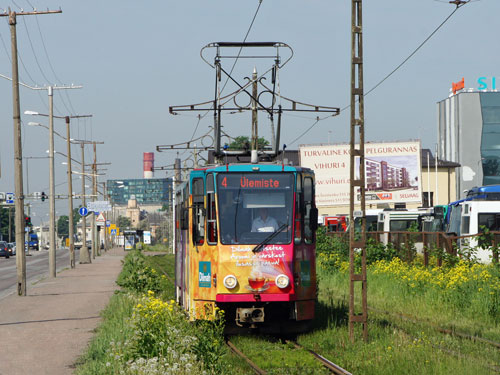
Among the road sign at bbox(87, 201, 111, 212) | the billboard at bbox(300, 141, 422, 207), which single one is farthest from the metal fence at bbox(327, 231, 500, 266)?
the road sign at bbox(87, 201, 111, 212)

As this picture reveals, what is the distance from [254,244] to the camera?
1391 centimetres

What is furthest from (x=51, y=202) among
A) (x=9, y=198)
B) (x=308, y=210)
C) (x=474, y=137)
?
(x=474, y=137)

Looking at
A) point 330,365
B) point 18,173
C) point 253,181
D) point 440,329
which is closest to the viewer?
point 330,365

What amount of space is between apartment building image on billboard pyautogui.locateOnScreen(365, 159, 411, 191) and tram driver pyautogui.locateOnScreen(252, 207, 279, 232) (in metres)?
48.5

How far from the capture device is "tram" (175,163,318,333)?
13.8m

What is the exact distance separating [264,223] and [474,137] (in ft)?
345

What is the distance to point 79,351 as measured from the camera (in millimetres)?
13180

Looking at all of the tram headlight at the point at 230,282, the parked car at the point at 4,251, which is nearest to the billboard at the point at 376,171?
the parked car at the point at 4,251

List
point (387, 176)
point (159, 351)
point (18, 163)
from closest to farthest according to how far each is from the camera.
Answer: point (159, 351)
point (18, 163)
point (387, 176)

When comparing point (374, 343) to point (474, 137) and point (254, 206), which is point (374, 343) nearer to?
point (254, 206)

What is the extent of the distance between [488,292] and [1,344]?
31.9ft

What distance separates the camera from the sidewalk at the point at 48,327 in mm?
12039

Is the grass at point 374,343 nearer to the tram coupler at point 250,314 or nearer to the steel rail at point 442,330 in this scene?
the steel rail at point 442,330

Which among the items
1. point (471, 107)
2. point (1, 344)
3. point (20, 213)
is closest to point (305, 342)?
point (1, 344)
